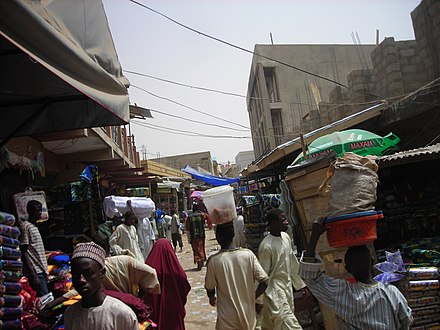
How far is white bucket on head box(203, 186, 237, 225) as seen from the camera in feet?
11.7

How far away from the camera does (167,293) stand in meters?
3.61

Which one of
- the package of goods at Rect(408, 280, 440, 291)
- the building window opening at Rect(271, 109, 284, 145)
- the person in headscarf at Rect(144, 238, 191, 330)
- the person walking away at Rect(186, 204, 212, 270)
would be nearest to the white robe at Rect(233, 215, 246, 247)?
the person walking away at Rect(186, 204, 212, 270)

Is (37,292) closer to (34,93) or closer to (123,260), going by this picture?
(123,260)

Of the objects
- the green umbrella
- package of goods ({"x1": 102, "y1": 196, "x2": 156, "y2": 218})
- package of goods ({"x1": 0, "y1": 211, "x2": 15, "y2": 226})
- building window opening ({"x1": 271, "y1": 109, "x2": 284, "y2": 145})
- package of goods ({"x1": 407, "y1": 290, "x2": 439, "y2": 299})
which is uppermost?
building window opening ({"x1": 271, "y1": 109, "x2": 284, "y2": 145})

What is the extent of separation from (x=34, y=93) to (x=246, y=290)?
257 cm

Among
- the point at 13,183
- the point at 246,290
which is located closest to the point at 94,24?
the point at 246,290

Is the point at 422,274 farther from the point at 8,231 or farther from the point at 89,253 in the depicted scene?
the point at 8,231

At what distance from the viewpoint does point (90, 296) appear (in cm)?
191

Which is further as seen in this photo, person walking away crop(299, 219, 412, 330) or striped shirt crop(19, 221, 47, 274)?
striped shirt crop(19, 221, 47, 274)

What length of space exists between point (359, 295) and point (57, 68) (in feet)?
6.95

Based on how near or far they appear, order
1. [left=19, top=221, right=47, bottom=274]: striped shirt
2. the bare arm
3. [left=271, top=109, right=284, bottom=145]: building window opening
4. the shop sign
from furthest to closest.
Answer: [left=271, top=109, right=284, bottom=145]: building window opening
the shop sign
[left=19, top=221, right=47, bottom=274]: striped shirt
the bare arm

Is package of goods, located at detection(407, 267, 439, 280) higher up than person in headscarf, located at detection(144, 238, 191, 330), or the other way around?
person in headscarf, located at detection(144, 238, 191, 330)

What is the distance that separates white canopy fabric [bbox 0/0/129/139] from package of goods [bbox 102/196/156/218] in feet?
14.3

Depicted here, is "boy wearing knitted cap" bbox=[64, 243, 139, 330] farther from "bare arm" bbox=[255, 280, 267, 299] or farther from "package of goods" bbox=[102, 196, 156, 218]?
"package of goods" bbox=[102, 196, 156, 218]
